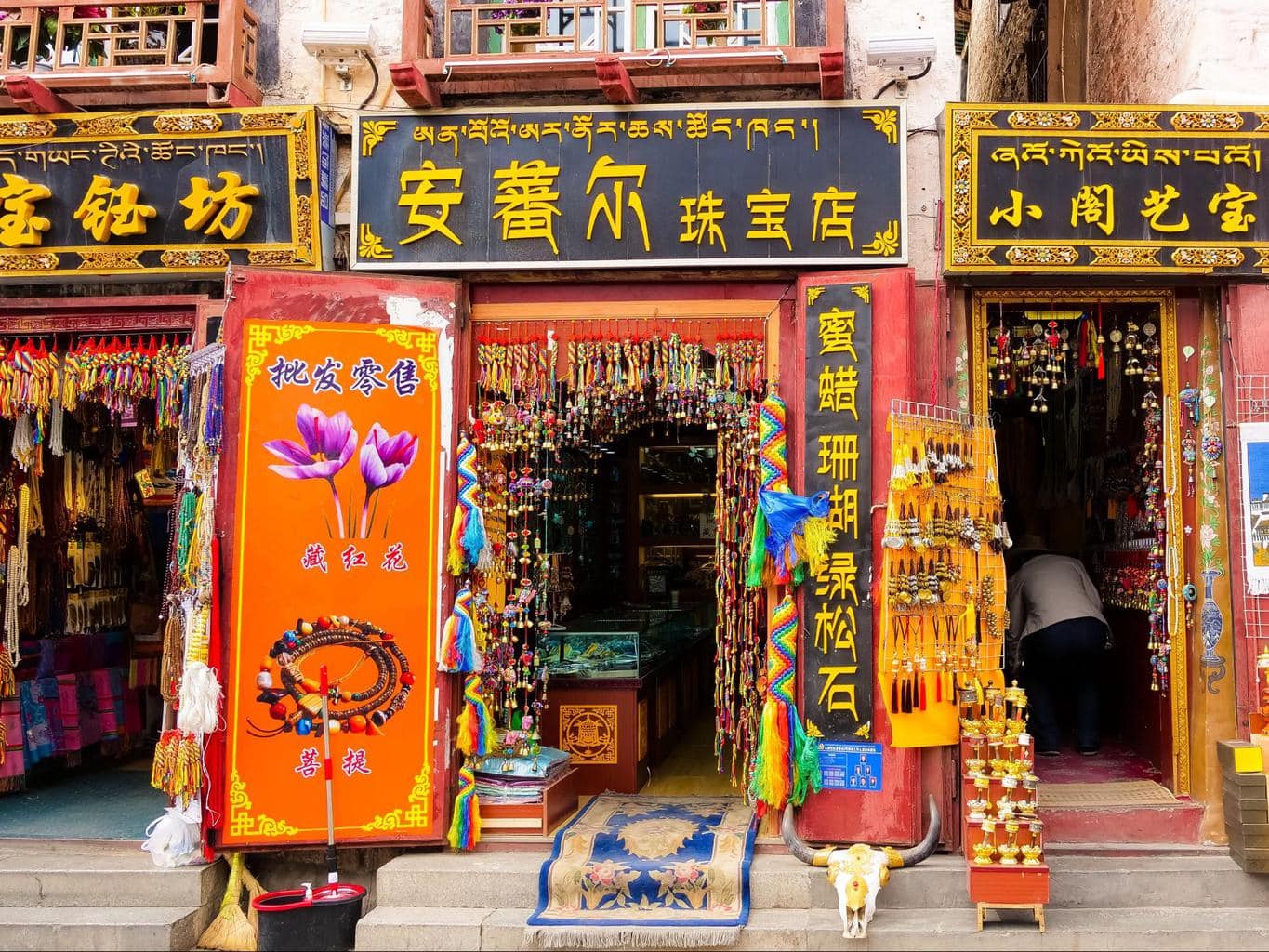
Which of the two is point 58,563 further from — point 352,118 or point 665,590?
point 665,590

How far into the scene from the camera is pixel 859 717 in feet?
17.1

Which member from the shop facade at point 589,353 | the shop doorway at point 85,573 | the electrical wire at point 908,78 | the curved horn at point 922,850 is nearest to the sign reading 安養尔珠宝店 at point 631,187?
the shop facade at point 589,353

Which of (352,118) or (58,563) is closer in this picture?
(352,118)

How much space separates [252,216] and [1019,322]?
4262mm

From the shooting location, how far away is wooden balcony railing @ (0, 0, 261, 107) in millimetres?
5594

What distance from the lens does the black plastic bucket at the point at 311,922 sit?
183 inches

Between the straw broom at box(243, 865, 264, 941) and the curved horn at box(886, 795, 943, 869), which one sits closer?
the curved horn at box(886, 795, 943, 869)

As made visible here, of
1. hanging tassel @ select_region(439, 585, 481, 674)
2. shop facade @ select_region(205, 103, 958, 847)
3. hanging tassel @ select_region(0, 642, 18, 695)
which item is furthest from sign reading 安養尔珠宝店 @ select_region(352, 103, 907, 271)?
hanging tassel @ select_region(0, 642, 18, 695)

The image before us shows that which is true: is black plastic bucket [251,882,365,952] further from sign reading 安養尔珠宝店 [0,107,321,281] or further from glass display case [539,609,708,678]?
sign reading 安養尔珠宝店 [0,107,321,281]

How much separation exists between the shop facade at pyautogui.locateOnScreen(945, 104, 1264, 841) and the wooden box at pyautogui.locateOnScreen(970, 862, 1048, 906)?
88cm

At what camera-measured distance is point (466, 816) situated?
535 centimetres

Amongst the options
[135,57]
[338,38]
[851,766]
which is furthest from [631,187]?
[851,766]

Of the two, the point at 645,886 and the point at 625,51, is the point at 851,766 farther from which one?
the point at 625,51

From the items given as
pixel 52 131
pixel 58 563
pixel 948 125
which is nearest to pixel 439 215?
pixel 52 131
